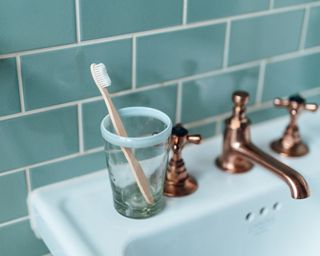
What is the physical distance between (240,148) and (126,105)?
0.53 ft

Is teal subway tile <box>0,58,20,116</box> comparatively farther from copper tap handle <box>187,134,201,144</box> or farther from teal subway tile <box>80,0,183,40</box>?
copper tap handle <box>187,134,201,144</box>

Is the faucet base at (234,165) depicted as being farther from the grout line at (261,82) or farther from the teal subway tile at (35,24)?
the teal subway tile at (35,24)

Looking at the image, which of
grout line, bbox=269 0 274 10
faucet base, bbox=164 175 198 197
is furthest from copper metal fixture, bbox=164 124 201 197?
grout line, bbox=269 0 274 10

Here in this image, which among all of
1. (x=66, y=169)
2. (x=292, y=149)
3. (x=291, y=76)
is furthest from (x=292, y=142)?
(x=66, y=169)

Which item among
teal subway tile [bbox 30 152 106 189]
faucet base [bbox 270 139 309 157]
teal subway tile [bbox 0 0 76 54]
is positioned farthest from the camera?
faucet base [bbox 270 139 309 157]

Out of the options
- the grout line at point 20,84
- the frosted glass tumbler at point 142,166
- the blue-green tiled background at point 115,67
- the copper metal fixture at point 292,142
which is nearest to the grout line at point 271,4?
the blue-green tiled background at point 115,67

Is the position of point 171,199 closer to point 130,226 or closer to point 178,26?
point 130,226

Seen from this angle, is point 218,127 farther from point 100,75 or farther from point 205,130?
point 100,75

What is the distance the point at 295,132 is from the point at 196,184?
18cm

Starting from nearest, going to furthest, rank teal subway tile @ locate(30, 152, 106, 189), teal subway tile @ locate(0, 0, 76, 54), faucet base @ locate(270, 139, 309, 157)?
1. teal subway tile @ locate(0, 0, 76, 54)
2. teal subway tile @ locate(30, 152, 106, 189)
3. faucet base @ locate(270, 139, 309, 157)

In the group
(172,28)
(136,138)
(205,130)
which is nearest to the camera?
(136,138)

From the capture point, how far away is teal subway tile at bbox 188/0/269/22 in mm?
750

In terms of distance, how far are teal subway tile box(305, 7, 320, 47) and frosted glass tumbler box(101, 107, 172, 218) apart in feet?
0.99

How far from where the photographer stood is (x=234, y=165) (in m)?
0.80
